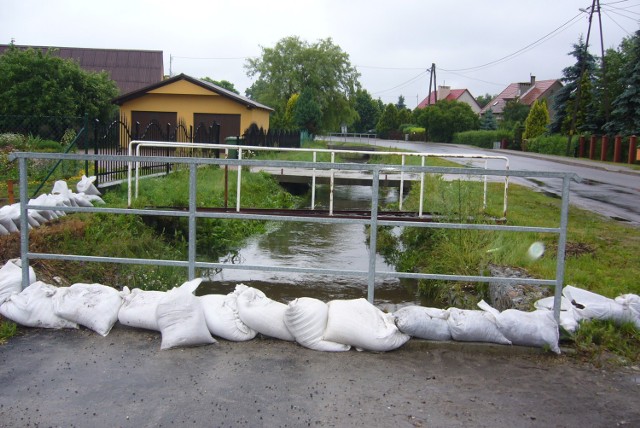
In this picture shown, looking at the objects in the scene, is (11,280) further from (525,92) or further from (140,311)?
(525,92)

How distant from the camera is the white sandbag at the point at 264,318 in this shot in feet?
15.5

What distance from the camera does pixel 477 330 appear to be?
470 centimetres

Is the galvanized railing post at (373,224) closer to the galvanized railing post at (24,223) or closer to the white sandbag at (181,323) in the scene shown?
the white sandbag at (181,323)

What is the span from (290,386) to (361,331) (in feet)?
2.46

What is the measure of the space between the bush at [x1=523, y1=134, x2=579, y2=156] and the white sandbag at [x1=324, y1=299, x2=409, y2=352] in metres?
39.0

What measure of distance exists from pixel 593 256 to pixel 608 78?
1526 inches

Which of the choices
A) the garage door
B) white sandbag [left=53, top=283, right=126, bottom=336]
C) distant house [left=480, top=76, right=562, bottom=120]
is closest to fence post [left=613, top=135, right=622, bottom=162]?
the garage door

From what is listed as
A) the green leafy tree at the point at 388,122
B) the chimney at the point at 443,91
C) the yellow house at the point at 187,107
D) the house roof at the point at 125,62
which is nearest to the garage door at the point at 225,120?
the yellow house at the point at 187,107

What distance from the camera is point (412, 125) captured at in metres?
81.5

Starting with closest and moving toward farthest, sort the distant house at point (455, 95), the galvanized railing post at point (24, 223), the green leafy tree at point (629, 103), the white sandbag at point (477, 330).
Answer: the white sandbag at point (477, 330) < the galvanized railing post at point (24, 223) < the green leafy tree at point (629, 103) < the distant house at point (455, 95)

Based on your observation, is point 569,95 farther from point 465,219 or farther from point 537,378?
point 537,378

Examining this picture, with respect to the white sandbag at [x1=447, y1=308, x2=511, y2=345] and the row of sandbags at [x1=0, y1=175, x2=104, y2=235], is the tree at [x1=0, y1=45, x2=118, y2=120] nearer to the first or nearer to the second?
the row of sandbags at [x1=0, y1=175, x2=104, y2=235]

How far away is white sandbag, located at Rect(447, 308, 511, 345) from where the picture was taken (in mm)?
4695

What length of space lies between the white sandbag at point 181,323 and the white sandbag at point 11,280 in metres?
1.38
